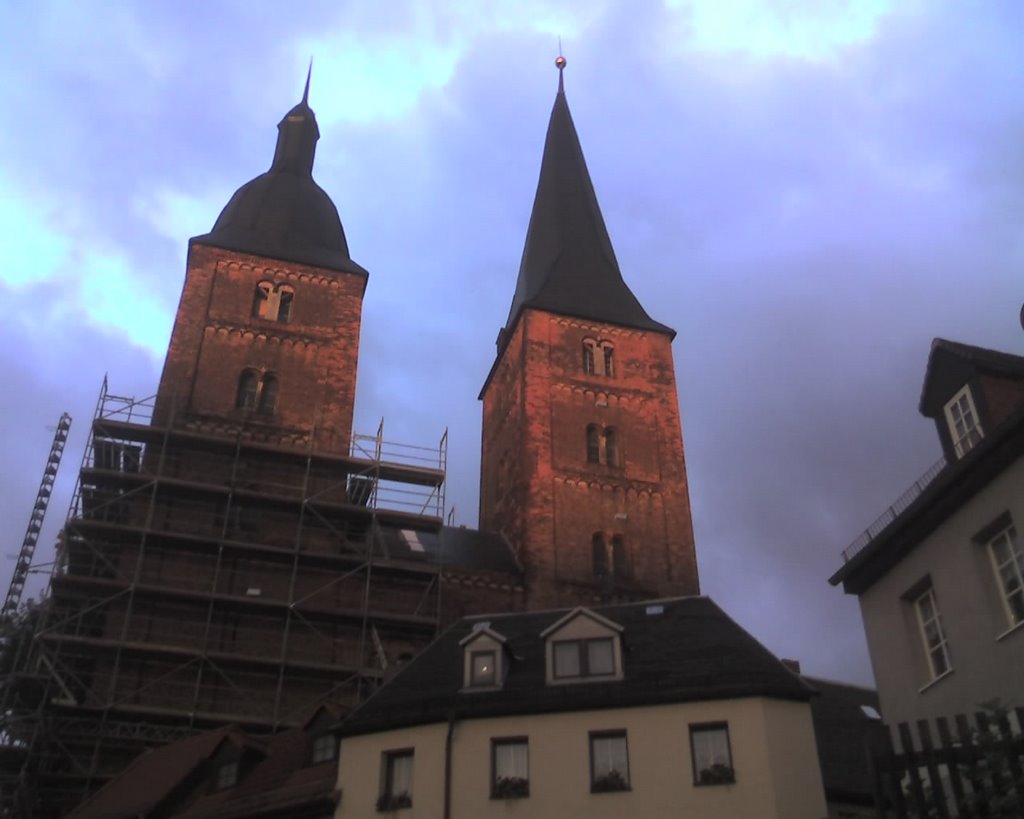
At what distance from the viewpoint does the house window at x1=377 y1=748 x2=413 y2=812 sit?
1619 centimetres

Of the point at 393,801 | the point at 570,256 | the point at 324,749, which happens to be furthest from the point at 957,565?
the point at 570,256

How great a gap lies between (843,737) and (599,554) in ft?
53.7

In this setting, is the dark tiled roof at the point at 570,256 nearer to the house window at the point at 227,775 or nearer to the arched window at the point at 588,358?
the arched window at the point at 588,358

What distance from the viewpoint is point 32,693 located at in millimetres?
26312

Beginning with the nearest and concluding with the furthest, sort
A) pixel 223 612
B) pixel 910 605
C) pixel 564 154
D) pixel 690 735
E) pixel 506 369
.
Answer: pixel 910 605, pixel 690 735, pixel 223 612, pixel 506 369, pixel 564 154

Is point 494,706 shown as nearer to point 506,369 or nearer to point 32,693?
point 32,693

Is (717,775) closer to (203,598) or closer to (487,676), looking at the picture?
(487,676)

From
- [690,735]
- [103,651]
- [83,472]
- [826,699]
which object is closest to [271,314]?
[83,472]

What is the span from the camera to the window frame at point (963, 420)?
1360cm

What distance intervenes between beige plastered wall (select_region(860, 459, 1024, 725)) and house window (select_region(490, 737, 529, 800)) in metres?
5.19

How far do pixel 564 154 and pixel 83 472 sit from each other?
31577 millimetres

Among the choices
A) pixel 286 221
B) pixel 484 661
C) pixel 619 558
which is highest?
pixel 286 221

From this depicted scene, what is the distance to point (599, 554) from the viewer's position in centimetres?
3669

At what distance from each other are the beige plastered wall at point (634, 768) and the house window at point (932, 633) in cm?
273
